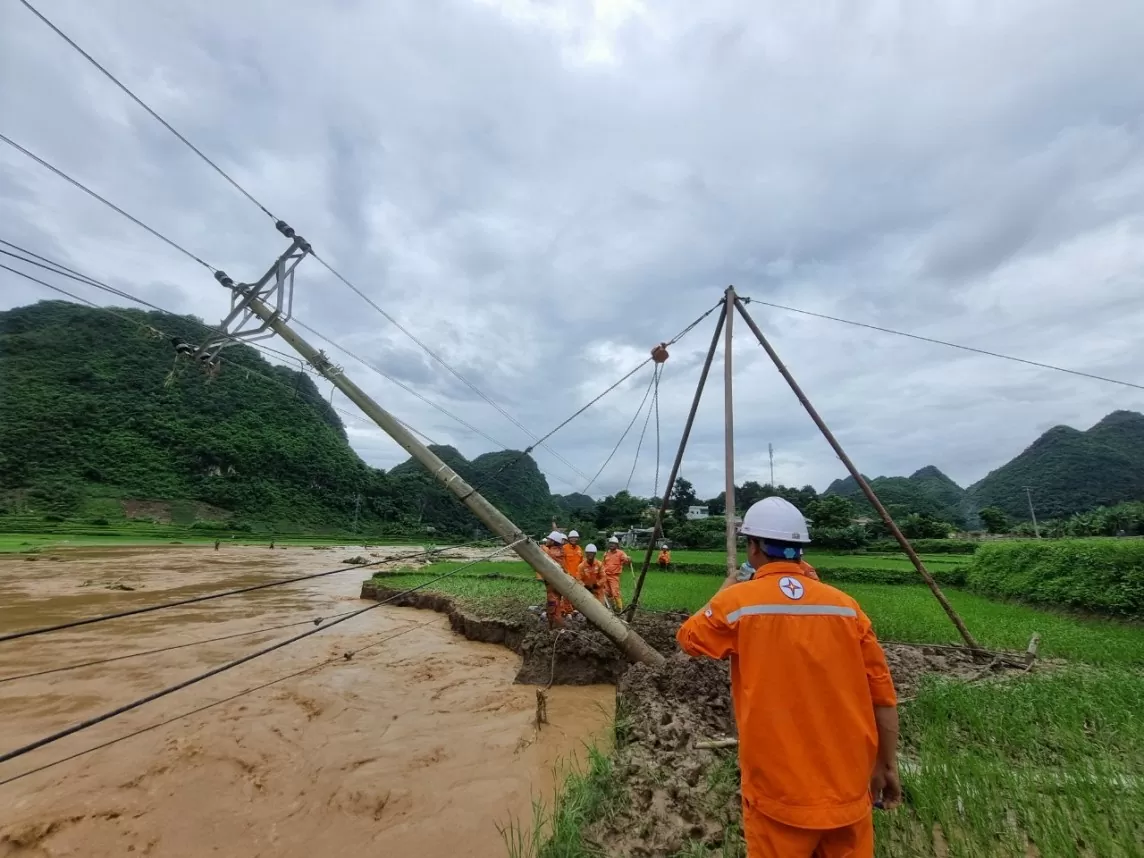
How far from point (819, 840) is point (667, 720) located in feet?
9.98

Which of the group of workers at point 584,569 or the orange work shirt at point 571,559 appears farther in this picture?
the orange work shirt at point 571,559

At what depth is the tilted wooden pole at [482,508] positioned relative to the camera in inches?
251

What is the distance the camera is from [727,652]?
2.39 meters

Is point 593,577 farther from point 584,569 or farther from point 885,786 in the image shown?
point 885,786

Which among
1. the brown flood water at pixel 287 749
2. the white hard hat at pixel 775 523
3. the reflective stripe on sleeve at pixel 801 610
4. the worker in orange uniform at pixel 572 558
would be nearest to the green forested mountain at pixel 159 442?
the brown flood water at pixel 287 749

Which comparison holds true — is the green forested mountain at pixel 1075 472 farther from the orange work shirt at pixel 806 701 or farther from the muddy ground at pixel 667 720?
the orange work shirt at pixel 806 701

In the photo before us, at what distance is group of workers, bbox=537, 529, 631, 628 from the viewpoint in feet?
31.0

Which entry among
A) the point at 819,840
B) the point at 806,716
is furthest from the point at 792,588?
the point at 819,840

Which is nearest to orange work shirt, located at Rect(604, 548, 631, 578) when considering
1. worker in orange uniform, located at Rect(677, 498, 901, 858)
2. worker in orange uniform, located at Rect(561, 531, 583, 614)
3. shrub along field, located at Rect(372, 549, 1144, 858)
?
worker in orange uniform, located at Rect(561, 531, 583, 614)

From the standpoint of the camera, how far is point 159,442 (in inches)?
2162

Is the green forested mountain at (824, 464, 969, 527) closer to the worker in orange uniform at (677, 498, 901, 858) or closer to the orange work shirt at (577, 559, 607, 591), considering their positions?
the orange work shirt at (577, 559, 607, 591)

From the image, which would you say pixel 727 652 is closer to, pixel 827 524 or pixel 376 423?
pixel 376 423

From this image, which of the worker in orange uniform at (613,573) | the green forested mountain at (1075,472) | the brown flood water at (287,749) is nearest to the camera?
the brown flood water at (287,749)

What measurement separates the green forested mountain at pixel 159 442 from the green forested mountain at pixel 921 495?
43318 mm
